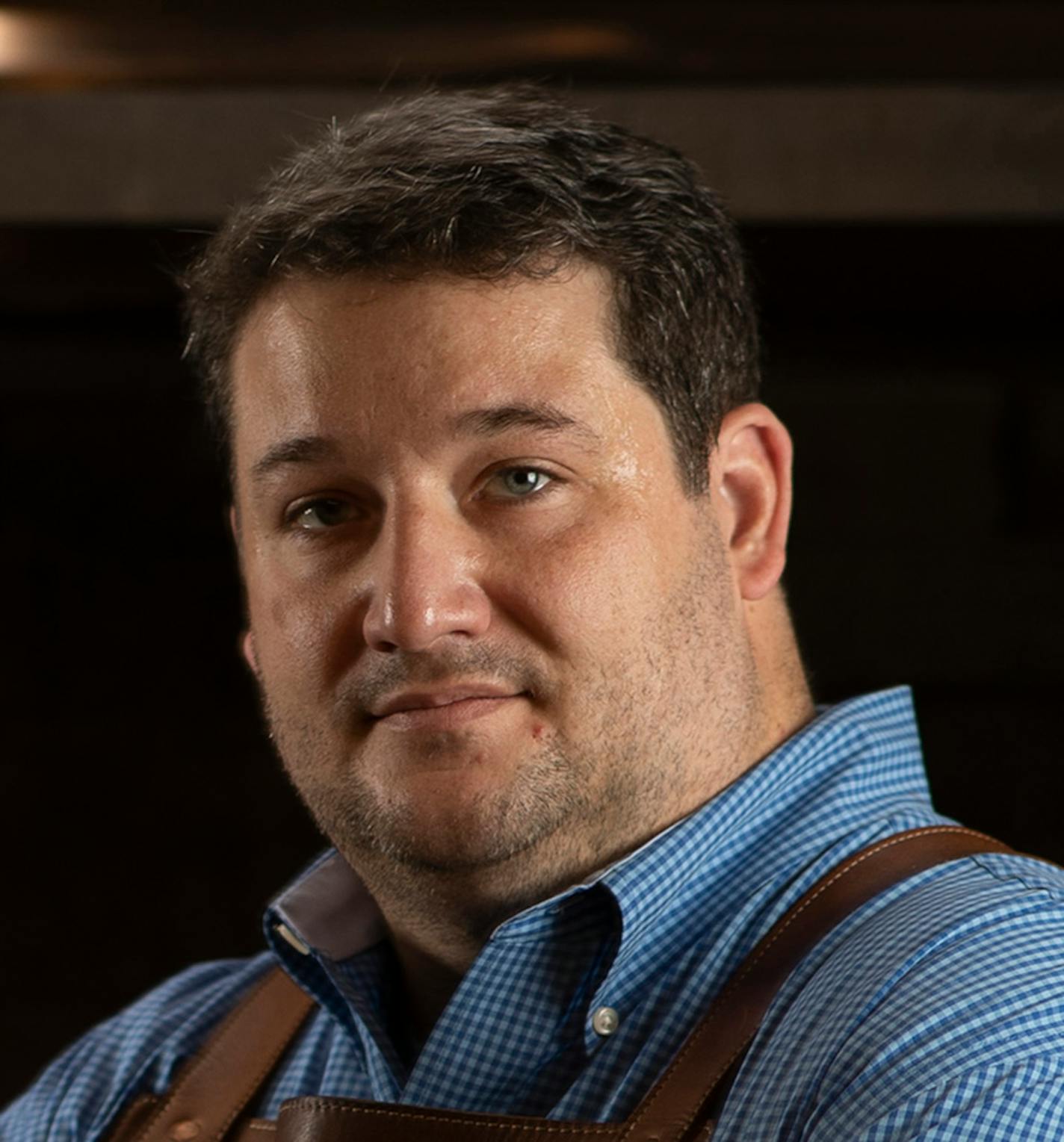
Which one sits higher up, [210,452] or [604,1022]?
[210,452]

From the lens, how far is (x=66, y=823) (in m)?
3.51

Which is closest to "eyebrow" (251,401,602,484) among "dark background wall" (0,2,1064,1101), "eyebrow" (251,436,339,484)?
"eyebrow" (251,436,339,484)

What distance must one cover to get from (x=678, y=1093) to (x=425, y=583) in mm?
407

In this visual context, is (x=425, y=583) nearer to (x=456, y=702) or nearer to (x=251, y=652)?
(x=456, y=702)

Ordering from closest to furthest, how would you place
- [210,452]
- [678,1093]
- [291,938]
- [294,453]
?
[678,1093], [294,453], [291,938], [210,452]

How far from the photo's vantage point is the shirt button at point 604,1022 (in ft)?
4.51

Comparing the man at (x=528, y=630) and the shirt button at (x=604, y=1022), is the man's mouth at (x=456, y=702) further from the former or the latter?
the shirt button at (x=604, y=1022)

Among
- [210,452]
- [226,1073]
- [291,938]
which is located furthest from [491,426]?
[210,452]

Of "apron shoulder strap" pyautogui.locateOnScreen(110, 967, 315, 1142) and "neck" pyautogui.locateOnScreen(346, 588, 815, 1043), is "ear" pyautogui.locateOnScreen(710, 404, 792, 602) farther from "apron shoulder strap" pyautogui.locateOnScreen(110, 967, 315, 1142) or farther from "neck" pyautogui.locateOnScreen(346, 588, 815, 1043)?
"apron shoulder strap" pyautogui.locateOnScreen(110, 967, 315, 1142)

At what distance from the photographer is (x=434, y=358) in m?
1.41

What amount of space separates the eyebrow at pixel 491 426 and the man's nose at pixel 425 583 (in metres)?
0.07

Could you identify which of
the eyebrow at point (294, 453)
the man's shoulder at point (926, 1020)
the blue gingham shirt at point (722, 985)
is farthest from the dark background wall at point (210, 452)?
the man's shoulder at point (926, 1020)

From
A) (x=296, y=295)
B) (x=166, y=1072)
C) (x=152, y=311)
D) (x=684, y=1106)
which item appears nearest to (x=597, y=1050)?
(x=684, y=1106)

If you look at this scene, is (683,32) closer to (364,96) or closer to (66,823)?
(364,96)
